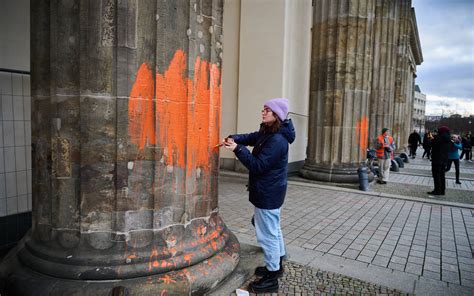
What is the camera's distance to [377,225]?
6258mm

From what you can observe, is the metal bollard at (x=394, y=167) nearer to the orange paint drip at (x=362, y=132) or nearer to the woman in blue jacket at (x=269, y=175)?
the orange paint drip at (x=362, y=132)

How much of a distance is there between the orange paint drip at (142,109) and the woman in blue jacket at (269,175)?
758 mm

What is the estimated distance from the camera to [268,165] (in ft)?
10.5

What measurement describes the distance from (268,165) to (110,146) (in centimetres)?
140

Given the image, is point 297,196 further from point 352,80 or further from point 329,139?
point 352,80

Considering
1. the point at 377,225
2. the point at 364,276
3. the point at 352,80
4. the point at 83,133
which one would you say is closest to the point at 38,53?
the point at 83,133

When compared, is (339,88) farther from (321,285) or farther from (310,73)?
(321,285)

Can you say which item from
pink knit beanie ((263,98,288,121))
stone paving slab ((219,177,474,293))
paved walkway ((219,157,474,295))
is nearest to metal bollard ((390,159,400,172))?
paved walkway ((219,157,474,295))

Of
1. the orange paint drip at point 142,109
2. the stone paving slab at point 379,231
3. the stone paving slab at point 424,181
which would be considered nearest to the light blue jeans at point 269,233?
the orange paint drip at point 142,109

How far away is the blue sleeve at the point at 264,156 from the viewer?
3.17 metres

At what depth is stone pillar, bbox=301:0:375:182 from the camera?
10.4 metres

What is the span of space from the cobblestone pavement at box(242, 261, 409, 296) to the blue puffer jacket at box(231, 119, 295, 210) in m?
0.94

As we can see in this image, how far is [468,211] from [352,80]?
15.9 ft

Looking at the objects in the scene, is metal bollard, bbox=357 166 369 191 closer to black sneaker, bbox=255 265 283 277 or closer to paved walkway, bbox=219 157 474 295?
paved walkway, bbox=219 157 474 295
